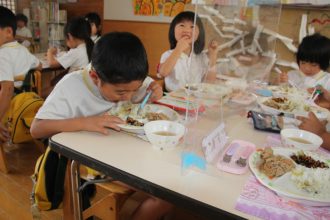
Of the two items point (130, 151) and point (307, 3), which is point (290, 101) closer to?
point (130, 151)

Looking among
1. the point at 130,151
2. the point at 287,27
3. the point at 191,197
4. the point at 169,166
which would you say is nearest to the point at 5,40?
the point at 130,151

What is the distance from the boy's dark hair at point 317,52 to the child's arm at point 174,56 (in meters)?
0.87

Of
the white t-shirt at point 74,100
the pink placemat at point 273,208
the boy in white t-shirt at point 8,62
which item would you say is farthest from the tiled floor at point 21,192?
the pink placemat at point 273,208

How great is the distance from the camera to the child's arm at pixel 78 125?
38.3 inches

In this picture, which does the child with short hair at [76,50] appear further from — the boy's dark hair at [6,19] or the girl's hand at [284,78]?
the girl's hand at [284,78]

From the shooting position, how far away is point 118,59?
1036mm

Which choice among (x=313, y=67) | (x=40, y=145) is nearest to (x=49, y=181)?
(x=40, y=145)

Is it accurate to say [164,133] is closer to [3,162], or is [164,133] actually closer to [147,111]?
[147,111]

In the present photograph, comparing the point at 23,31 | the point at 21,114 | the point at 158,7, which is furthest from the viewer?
the point at 23,31

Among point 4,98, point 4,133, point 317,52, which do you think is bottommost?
point 4,133

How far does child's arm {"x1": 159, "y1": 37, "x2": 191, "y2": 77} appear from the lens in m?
1.80

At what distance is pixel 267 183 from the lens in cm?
69

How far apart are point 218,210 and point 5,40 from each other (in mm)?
2079

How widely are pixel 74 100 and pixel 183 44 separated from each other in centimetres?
92
